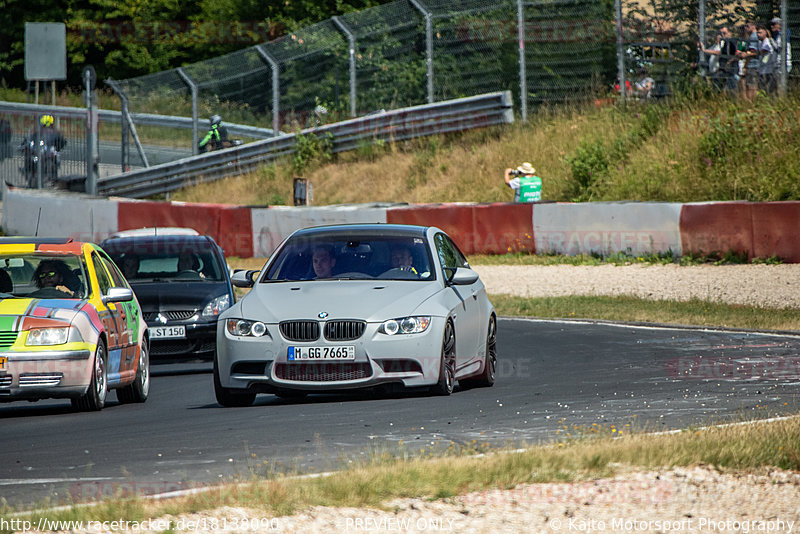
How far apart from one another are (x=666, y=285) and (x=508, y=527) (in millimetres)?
15262

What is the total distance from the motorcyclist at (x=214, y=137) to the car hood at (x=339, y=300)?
24.8 metres

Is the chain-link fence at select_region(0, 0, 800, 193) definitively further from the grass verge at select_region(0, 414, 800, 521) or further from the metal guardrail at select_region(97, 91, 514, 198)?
the grass verge at select_region(0, 414, 800, 521)

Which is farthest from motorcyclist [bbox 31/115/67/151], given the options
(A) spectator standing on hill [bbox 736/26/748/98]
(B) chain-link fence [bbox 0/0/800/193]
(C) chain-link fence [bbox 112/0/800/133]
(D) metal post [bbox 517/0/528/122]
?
(A) spectator standing on hill [bbox 736/26/748/98]

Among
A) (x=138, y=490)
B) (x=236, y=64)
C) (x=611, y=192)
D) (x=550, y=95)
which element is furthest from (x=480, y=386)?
(x=236, y=64)

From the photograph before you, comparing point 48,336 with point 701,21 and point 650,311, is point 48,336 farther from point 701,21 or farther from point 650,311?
point 701,21

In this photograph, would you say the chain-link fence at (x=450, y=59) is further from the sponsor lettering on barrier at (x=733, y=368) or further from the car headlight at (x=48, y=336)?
the car headlight at (x=48, y=336)

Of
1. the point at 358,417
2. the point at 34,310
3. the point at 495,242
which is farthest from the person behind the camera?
the point at 495,242

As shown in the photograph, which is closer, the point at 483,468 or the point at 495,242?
the point at 483,468

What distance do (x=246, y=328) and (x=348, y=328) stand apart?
811 millimetres

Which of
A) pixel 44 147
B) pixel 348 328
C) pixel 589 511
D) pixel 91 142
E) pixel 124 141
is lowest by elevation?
pixel 589 511

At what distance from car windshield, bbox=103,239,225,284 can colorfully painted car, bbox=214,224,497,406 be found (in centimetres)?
455

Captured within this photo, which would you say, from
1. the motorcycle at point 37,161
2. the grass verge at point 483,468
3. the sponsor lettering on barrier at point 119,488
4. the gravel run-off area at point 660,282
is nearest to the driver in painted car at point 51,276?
the sponsor lettering on barrier at point 119,488

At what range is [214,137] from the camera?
36.0m

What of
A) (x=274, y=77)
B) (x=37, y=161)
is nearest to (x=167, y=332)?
(x=274, y=77)
